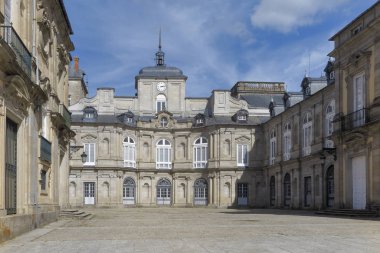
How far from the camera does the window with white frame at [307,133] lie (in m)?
43.3

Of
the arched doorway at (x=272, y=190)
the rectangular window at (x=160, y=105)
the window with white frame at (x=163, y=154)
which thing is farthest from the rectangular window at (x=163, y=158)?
the arched doorway at (x=272, y=190)

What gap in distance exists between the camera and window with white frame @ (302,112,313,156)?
4334cm

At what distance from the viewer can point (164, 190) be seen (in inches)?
2388

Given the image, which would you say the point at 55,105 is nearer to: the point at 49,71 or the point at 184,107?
the point at 49,71

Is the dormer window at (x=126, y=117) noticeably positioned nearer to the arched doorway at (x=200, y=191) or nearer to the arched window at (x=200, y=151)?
the arched window at (x=200, y=151)

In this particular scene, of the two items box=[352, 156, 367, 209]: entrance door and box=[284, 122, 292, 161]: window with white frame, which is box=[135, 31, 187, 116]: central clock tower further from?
box=[352, 156, 367, 209]: entrance door

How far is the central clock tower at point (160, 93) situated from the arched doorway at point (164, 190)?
24.9ft

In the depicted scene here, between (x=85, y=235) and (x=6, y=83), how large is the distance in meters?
5.01

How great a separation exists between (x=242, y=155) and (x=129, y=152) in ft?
39.2

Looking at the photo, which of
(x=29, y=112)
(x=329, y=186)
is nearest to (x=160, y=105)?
(x=329, y=186)

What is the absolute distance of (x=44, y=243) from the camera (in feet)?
44.7

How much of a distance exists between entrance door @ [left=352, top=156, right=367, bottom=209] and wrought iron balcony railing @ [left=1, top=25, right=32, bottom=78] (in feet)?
59.7

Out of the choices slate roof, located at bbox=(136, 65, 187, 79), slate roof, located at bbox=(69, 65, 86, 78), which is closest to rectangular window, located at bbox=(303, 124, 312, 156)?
slate roof, located at bbox=(136, 65, 187, 79)

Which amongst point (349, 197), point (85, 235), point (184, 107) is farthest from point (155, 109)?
point (85, 235)
